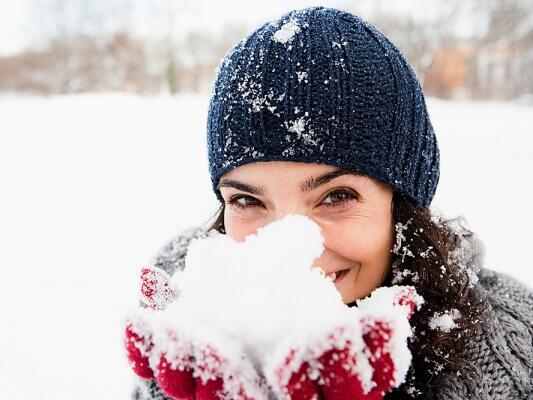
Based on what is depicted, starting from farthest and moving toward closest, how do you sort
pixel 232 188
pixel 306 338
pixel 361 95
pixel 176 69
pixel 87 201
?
pixel 176 69 → pixel 87 201 → pixel 232 188 → pixel 361 95 → pixel 306 338

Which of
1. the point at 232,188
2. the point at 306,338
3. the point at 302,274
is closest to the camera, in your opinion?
the point at 306,338

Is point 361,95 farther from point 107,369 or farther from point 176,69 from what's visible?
point 176,69

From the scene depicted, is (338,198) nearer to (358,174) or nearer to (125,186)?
(358,174)

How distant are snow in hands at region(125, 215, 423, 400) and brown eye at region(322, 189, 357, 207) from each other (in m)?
0.29

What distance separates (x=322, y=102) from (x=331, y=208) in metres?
0.28

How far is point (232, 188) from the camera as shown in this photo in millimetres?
1481

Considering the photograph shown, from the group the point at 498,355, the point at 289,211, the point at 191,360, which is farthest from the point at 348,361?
the point at 498,355

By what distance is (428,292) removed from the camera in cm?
154

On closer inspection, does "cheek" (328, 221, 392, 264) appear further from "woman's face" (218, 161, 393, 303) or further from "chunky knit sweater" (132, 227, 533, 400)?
"chunky knit sweater" (132, 227, 533, 400)

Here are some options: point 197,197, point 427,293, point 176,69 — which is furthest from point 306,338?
point 176,69

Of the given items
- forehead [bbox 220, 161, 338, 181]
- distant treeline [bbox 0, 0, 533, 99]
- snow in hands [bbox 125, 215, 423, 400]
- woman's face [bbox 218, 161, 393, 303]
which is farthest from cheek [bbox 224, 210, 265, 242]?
distant treeline [bbox 0, 0, 533, 99]

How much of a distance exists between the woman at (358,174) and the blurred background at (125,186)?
305mm

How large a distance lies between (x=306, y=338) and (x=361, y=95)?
29.7 inches

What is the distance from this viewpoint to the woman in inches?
53.1
